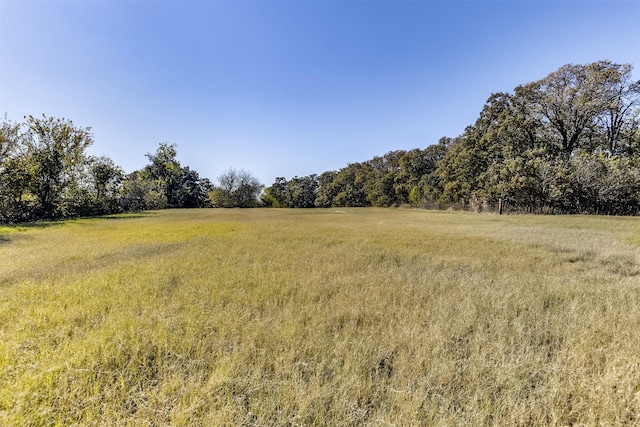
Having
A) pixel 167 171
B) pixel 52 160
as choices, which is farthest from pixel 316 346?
pixel 167 171

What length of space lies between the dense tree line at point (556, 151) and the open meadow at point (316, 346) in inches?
1222

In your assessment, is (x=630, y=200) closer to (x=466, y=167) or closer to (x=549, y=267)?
(x=466, y=167)

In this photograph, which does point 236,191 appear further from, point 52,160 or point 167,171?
point 52,160

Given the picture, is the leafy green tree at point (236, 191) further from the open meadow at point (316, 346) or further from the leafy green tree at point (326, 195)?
the open meadow at point (316, 346)

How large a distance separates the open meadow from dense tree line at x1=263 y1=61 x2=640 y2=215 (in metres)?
31.0

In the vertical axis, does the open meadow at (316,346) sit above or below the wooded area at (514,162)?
below

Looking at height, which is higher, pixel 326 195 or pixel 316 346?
pixel 326 195

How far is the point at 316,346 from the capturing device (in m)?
3.54

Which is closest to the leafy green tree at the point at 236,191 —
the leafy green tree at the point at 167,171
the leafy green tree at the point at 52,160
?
Result: the leafy green tree at the point at 167,171

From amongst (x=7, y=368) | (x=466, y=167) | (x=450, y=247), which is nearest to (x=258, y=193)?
(x=466, y=167)

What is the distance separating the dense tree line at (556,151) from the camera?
94.1 ft

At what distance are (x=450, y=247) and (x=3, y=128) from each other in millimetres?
34665

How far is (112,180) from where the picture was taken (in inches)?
1447

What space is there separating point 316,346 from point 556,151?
4536 centimetres
